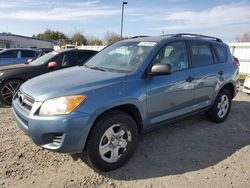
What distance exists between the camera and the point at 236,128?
5355 mm

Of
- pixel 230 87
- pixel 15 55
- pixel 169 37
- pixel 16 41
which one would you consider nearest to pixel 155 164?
pixel 169 37

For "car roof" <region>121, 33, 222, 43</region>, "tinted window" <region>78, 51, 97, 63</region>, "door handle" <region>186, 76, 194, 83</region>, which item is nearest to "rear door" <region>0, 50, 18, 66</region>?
"tinted window" <region>78, 51, 97, 63</region>

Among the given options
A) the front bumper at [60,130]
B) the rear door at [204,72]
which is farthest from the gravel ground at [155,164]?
the rear door at [204,72]

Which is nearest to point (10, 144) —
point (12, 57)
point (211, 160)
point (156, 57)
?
point (156, 57)

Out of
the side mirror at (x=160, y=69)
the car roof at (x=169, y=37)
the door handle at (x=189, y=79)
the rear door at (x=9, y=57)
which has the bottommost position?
the rear door at (x=9, y=57)

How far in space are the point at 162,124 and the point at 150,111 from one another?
44cm

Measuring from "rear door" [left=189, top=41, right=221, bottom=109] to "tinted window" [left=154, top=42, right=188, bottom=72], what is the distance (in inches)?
8.5

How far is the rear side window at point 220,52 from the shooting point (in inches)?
212

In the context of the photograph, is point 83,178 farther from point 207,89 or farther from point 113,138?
point 207,89

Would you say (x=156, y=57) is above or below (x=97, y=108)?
above

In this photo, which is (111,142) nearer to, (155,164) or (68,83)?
(155,164)

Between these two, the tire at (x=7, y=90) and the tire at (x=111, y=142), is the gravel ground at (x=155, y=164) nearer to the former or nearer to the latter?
the tire at (x=111, y=142)

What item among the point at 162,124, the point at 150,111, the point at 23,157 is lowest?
the point at 23,157

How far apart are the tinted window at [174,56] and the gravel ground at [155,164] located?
131 cm
